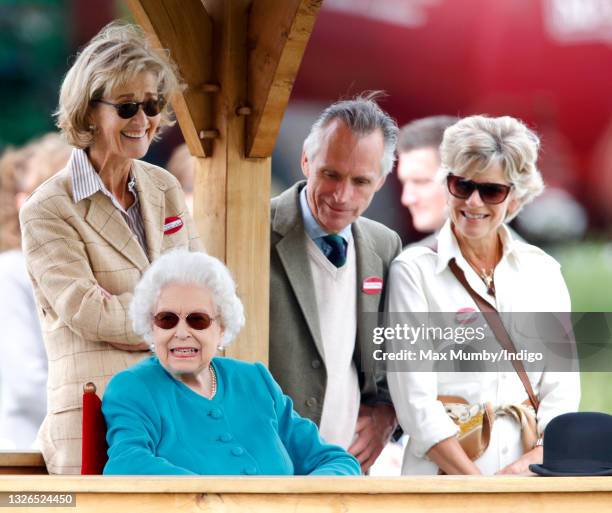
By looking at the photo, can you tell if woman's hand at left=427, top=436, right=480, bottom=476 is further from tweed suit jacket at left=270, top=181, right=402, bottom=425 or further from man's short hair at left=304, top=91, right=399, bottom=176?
man's short hair at left=304, top=91, right=399, bottom=176

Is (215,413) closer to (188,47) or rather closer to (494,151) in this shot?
(188,47)

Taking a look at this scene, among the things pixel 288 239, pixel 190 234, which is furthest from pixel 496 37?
pixel 190 234

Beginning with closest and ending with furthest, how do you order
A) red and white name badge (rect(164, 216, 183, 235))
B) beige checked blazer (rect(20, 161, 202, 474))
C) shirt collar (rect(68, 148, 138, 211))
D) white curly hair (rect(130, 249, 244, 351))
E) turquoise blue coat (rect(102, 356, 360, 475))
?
turquoise blue coat (rect(102, 356, 360, 475)) < white curly hair (rect(130, 249, 244, 351)) < beige checked blazer (rect(20, 161, 202, 474)) < shirt collar (rect(68, 148, 138, 211)) < red and white name badge (rect(164, 216, 183, 235))

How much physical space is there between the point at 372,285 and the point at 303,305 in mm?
257

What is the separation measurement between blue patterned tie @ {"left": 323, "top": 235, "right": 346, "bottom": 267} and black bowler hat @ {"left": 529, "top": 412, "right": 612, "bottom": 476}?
1.55 m

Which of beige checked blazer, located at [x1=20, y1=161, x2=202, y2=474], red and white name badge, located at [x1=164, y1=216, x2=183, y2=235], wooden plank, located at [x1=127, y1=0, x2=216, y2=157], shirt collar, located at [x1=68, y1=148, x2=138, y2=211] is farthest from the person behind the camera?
wooden plank, located at [x1=127, y1=0, x2=216, y2=157]

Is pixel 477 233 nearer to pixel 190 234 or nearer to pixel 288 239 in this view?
pixel 288 239

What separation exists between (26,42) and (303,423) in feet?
6.84

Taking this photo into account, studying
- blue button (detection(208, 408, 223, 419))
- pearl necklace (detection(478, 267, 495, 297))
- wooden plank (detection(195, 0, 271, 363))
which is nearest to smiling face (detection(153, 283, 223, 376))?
blue button (detection(208, 408, 223, 419))

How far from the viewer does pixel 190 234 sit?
4098 millimetres

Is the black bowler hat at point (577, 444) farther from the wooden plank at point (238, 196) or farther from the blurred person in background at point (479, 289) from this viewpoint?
the wooden plank at point (238, 196)

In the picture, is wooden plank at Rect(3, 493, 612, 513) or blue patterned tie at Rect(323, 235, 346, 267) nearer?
wooden plank at Rect(3, 493, 612, 513)

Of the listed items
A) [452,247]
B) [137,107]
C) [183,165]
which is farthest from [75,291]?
[452,247]

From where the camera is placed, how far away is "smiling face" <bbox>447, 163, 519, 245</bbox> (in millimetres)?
4711
